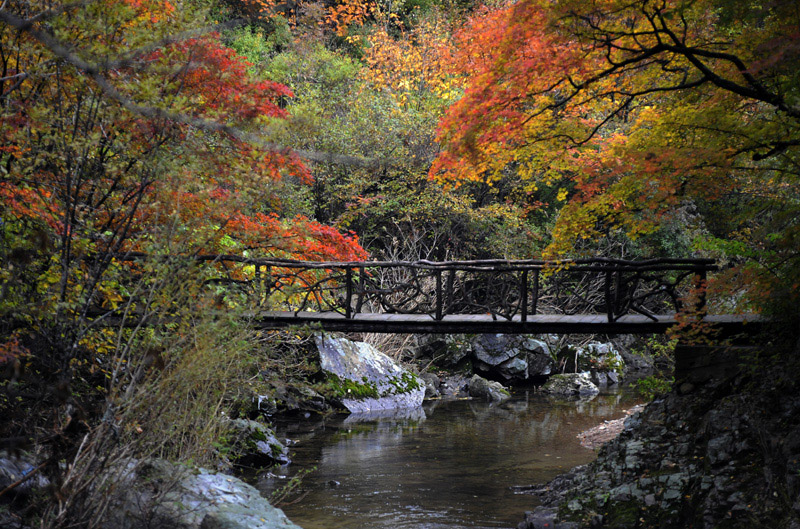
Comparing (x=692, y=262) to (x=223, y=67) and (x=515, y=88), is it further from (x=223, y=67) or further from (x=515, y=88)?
(x=223, y=67)

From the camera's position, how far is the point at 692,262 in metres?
7.47

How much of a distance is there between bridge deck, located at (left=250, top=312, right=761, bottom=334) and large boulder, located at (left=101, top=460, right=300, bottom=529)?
10.0ft

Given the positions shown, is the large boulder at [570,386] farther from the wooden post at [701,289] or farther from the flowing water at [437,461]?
the wooden post at [701,289]

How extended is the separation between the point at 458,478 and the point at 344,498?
65.0 inches

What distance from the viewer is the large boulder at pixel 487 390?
586 inches

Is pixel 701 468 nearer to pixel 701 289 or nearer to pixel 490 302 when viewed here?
pixel 701 289

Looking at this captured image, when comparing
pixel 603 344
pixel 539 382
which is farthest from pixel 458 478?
pixel 603 344

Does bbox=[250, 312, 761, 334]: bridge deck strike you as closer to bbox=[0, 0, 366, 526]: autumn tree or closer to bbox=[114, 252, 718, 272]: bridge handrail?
bbox=[114, 252, 718, 272]: bridge handrail

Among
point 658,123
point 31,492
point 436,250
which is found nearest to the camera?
point 31,492

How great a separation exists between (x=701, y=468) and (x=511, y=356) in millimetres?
10315

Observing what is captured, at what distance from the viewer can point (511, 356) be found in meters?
16.7

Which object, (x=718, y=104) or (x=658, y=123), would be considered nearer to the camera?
(x=718, y=104)

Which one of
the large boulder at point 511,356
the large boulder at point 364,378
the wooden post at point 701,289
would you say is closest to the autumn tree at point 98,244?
the wooden post at point 701,289

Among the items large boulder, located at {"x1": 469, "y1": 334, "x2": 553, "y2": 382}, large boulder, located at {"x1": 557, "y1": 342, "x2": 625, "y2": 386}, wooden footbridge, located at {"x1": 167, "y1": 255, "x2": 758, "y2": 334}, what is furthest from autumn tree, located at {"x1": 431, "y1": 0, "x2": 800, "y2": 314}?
large boulder, located at {"x1": 557, "y1": 342, "x2": 625, "y2": 386}
